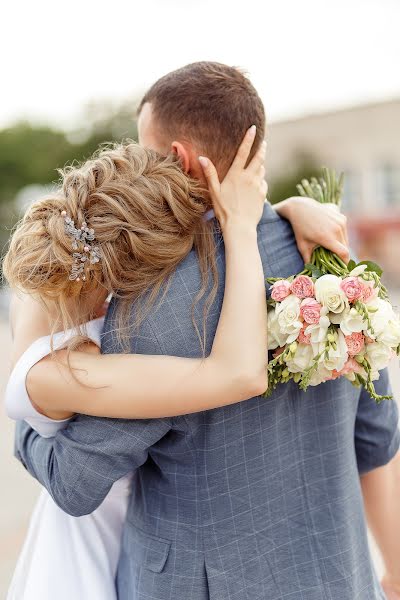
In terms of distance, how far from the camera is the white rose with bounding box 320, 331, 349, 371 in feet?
4.98

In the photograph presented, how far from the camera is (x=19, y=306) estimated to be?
5.94ft

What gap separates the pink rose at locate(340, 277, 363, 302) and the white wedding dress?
2.51 feet

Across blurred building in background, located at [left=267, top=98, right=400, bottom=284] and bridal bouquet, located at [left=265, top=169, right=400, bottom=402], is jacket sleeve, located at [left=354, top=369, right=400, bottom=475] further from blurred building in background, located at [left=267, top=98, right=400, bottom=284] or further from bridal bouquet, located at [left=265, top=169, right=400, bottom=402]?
blurred building in background, located at [left=267, top=98, right=400, bottom=284]

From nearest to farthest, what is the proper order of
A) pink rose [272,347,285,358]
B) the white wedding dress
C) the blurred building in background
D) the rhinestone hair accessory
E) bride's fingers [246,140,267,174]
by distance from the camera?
the rhinestone hair accessory → pink rose [272,347,285,358] → bride's fingers [246,140,267,174] → the white wedding dress → the blurred building in background

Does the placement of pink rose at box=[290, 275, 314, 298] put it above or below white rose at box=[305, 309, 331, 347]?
above

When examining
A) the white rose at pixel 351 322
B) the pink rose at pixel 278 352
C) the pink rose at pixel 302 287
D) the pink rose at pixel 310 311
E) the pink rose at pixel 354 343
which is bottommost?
the pink rose at pixel 278 352

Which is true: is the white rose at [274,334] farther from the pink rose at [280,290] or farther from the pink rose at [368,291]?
the pink rose at [368,291]

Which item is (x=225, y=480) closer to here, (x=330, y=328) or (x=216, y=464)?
(x=216, y=464)

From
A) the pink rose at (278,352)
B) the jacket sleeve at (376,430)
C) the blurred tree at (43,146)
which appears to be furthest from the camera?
the blurred tree at (43,146)

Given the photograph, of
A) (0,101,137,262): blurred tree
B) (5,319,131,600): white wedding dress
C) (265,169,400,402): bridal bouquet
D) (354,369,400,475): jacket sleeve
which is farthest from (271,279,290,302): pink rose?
(0,101,137,262): blurred tree

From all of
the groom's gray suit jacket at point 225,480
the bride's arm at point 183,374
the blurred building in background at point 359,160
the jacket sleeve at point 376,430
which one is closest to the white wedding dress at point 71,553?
the groom's gray suit jacket at point 225,480

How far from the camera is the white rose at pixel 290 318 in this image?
153cm

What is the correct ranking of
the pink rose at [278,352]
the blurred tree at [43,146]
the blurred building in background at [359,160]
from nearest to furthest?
the pink rose at [278,352], the blurred building in background at [359,160], the blurred tree at [43,146]

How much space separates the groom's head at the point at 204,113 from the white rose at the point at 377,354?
538mm
